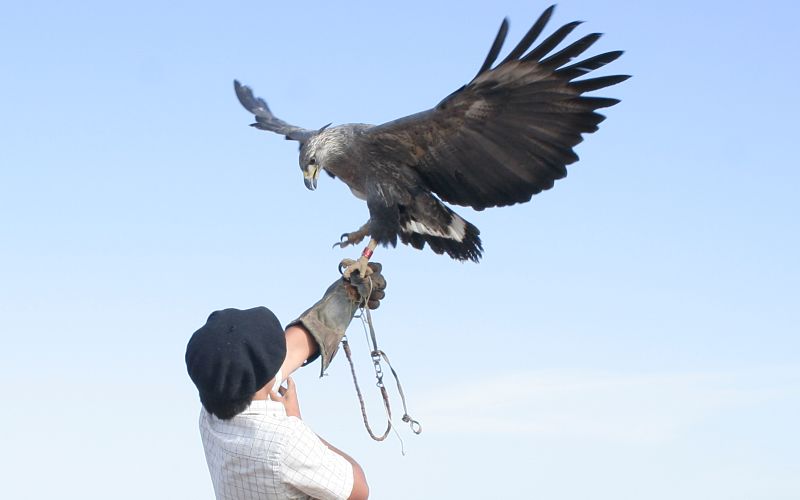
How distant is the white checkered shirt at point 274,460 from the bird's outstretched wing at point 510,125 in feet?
8.49

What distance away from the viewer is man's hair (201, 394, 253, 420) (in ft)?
5.82

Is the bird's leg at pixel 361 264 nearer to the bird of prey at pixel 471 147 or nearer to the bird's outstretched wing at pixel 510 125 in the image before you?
the bird of prey at pixel 471 147

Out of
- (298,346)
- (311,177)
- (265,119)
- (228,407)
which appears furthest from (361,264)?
(265,119)

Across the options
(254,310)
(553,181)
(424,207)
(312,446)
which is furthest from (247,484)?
(424,207)

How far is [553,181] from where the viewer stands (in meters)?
4.11

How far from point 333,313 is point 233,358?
0.62m

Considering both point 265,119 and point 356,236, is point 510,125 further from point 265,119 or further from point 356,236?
point 265,119


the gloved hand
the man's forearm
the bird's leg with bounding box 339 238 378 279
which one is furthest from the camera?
the bird's leg with bounding box 339 238 378 279

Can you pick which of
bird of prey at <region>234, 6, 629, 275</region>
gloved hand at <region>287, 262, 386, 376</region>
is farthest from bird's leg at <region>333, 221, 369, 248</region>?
gloved hand at <region>287, 262, 386, 376</region>

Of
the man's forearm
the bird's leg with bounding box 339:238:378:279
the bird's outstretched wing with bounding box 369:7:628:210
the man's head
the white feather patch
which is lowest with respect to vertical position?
the man's head

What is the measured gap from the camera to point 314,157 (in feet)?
16.0

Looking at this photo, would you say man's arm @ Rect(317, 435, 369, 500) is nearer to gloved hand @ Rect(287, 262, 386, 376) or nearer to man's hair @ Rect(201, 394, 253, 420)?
man's hair @ Rect(201, 394, 253, 420)

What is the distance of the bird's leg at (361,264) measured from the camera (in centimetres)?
291

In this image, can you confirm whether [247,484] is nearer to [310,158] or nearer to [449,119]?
[449,119]
